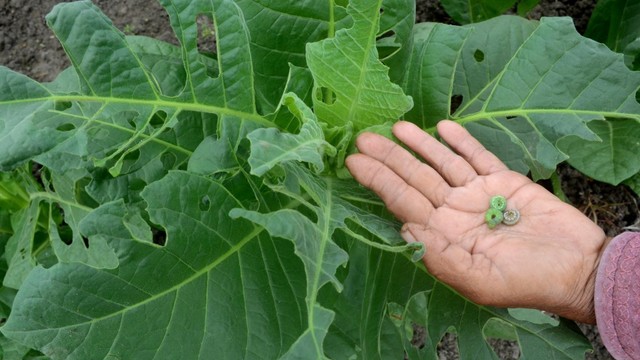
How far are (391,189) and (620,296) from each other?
15.5 inches

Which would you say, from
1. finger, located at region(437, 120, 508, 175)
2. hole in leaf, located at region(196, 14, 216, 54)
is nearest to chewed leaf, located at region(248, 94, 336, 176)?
finger, located at region(437, 120, 508, 175)

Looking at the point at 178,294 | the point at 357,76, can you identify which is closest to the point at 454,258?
the point at 357,76

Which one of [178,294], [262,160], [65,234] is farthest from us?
[65,234]

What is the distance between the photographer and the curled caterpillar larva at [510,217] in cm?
106

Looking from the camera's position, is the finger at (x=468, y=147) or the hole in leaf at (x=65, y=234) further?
the hole in leaf at (x=65, y=234)

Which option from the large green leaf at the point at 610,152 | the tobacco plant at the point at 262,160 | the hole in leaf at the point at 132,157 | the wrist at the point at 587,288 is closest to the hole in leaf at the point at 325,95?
the tobacco plant at the point at 262,160

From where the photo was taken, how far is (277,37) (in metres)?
1.16

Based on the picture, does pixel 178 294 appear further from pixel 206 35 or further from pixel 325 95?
pixel 206 35

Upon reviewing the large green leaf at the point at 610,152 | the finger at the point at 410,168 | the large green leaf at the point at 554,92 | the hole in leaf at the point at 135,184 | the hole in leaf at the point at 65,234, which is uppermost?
the large green leaf at the point at 554,92

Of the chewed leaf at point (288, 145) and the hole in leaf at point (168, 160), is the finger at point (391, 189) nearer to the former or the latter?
the chewed leaf at point (288, 145)

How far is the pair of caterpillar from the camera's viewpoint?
1049 mm

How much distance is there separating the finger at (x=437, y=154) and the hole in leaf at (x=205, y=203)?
341 mm

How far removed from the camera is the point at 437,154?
1103 mm

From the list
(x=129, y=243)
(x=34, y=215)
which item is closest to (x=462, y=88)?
(x=129, y=243)
